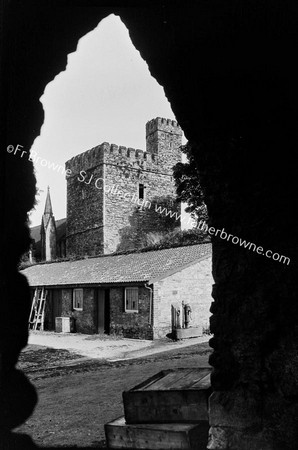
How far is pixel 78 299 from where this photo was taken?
22812 millimetres

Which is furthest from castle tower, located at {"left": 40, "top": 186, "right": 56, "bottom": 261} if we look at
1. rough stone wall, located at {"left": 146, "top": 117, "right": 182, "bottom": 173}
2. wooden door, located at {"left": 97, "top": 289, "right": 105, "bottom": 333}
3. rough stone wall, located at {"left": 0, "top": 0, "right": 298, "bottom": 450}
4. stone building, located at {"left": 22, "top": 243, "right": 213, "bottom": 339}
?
rough stone wall, located at {"left": 0, "top": 0, "right": 298, "bottom": 450}

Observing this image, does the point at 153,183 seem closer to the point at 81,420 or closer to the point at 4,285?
the point at 81,420

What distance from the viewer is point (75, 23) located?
3.53m

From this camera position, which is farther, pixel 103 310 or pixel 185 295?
pixel 103 310

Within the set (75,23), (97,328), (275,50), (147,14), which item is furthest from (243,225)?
(97,328)

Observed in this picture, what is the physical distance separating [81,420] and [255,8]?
5.49 metres

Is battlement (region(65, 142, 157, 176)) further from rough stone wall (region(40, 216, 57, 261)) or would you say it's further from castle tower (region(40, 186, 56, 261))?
rough stone wall (region(40, 216, 57, 261))

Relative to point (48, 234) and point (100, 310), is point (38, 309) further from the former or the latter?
point (48, 234)

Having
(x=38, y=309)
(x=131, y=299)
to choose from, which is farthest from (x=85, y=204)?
(x=131, y=299)

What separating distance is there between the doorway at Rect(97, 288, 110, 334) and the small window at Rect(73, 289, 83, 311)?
4.57 feet

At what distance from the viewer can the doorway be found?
69.2 feet

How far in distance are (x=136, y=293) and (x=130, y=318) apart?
112cm

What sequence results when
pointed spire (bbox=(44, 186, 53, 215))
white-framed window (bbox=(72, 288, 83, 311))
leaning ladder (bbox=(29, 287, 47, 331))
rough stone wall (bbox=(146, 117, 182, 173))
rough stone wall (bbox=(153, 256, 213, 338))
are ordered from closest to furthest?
rough stone wall (bbox=(153, 256, 213, 338))
white-framed window (bbox=(72, 288, 83, 311))
leaning ladder (bbox=(29, 287, 47, 331))
rough stone wall (bbox=(146, 117, 182, 173))
pointed spire (bbox=(44, 186, 53, 215))

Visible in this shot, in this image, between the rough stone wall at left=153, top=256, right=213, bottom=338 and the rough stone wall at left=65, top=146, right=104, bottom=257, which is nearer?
the rough stone wall at left=153, top=256, right=213, bottom=338
